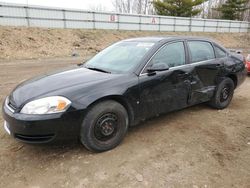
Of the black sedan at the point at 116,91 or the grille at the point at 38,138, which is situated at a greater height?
the black sedan at the point at 116,91

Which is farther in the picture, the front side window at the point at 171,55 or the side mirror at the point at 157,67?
the front side window at the point at 171,55

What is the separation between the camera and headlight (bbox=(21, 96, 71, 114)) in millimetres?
2668

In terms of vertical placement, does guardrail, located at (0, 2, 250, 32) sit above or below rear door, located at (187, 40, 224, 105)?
above

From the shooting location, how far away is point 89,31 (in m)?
20.0

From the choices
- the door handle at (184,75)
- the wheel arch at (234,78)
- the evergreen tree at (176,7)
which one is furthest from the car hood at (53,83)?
the evergreen tree at (176,7)

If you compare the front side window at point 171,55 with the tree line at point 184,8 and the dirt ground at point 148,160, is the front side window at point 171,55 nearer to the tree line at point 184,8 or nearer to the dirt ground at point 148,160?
the dirt ground at point 148,160

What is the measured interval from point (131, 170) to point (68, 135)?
0.88m

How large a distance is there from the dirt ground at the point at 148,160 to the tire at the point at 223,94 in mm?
709

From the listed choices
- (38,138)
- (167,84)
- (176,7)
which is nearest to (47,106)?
(38,138)

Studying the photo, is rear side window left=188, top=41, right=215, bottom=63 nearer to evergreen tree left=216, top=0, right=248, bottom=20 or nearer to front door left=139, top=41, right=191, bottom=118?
front door left=139, top=41, right=191, bottom=118

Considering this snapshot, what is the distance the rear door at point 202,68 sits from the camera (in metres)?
4.08

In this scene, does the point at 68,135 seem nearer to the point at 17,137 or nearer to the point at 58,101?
the point at 58,101

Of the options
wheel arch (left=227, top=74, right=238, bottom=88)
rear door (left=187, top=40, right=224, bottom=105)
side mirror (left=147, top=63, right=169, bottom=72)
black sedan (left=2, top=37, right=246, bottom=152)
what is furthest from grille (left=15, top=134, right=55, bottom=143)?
wheel arch (left=227, top=74, right=238, bottom=88)

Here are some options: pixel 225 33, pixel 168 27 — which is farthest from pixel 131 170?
pixel 225 33
